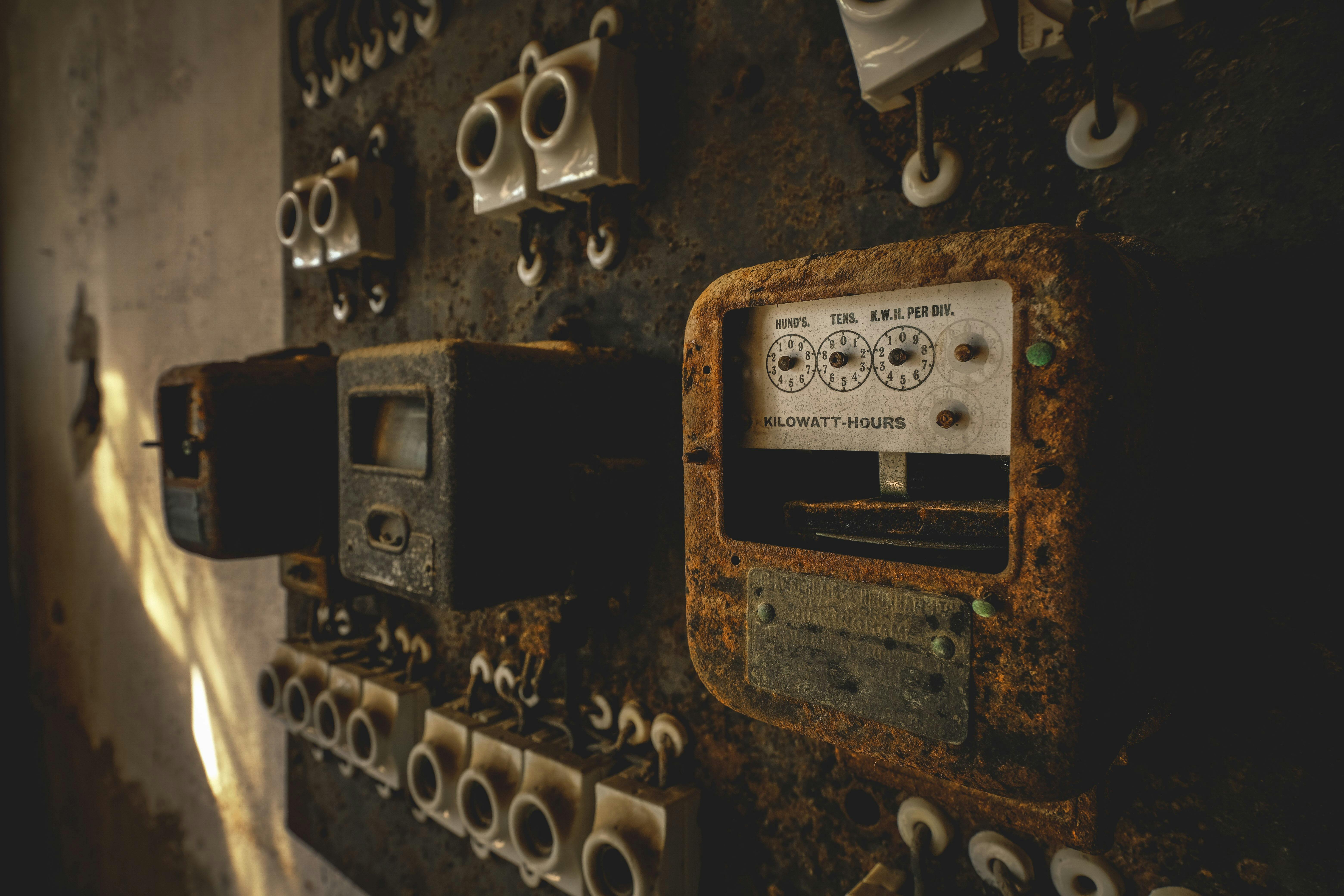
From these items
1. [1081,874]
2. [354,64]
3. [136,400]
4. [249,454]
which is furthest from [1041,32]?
[136,400]

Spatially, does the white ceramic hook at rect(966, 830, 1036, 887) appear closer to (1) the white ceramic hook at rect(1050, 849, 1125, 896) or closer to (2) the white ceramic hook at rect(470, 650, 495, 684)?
(1) the white ceramic hook at rect(1050, 849, 1125, 896)

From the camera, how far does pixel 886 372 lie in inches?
17.7

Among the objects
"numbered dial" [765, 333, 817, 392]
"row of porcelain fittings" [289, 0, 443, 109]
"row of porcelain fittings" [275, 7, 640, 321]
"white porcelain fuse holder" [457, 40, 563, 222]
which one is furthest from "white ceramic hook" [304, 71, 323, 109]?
"numbered dial" [765, 333, 817, 392]

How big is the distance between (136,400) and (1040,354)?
2.36 metres

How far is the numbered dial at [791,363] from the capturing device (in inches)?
19.2

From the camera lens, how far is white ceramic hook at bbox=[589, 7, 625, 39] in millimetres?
836

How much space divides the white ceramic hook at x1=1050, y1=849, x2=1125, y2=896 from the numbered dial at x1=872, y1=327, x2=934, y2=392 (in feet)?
1.43

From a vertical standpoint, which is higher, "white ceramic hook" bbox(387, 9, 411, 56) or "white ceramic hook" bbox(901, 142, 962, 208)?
"white ceramic hook" bbox(387, 9, 411, 56)

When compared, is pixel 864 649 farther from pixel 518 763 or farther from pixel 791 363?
pixel 518 763

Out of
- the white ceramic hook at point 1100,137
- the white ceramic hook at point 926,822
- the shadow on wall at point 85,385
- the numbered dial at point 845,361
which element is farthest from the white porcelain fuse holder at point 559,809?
the shadow on wall at point 85,385

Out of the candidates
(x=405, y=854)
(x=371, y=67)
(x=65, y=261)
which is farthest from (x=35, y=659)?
(x=371, y=67)

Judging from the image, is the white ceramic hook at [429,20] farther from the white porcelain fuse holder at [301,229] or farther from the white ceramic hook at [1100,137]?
the white ceramic hook at [1100,137]

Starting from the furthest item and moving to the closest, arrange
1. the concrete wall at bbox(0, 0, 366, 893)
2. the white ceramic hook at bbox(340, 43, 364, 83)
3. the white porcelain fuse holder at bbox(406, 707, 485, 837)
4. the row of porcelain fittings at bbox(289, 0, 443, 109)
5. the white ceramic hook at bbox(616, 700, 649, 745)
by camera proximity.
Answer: the concrete wall at bbox(0, 0, 366, 893) < the white ceramic hook at bbox(340, 43, 364, 83) < the row of porcelain fittings at bbox(289, 0, 443, 109) < the white porcelain fuse holder at bbox(406, 707, 485, 837) < the white ceramic hook at bbox(616, 700, 649, 745)

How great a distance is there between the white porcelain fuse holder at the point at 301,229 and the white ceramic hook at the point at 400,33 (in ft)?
0.84
